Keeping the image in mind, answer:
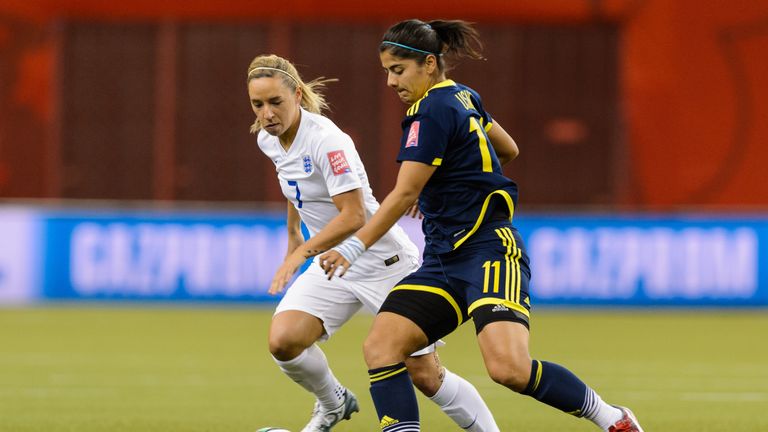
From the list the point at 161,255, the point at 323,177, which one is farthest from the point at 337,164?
the point at 161,255

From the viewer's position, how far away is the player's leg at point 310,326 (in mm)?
6848

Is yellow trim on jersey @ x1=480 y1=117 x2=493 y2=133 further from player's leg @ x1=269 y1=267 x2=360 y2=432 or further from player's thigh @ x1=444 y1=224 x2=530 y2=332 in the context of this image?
player's leg @ x1=269 y1=267 x2=360 y2=432

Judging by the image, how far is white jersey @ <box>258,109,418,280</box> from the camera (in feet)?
21.8

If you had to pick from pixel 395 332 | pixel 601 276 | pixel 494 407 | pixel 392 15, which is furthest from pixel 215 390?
pixel 392 15

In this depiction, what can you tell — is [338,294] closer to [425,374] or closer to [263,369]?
[425,374]

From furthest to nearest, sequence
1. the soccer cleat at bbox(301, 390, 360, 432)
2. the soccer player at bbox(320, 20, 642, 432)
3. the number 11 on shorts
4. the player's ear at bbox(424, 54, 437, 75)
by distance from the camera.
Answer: the soccer cleat at bbox(301, 390, 360, 432) → the player's ear at bbox(424, 54, 437, 75) → the number 11 on shorts → the soccer player at bbox(320, 20, 642, 432)

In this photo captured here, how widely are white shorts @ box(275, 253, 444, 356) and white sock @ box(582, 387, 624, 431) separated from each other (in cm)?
133

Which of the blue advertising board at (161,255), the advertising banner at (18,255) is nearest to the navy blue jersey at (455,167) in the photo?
the blue advertising board at (161,255)

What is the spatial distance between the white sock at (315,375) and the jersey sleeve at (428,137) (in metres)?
1.46

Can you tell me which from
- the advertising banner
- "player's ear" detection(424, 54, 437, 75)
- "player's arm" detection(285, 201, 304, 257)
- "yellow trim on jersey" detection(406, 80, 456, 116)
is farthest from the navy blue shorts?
the advertising banner

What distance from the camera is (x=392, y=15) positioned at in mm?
19781

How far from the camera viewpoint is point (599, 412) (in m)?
6.08

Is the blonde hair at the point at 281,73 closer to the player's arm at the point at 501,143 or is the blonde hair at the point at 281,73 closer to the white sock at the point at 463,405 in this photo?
the player's arm at the point at 501,143

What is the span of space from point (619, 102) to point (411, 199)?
1485 cm
